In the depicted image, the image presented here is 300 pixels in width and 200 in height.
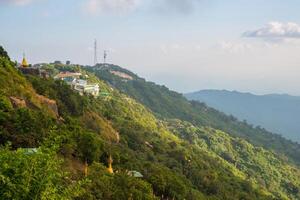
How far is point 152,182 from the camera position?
40000mm

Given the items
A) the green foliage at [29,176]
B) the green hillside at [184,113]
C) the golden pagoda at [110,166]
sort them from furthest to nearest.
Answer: the green hillside at [184,113] → the golden pagoda at [110,166] → the green foliage at [29,176]

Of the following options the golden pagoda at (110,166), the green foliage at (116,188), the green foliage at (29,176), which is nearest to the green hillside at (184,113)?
the golden pagoda at (110,166)

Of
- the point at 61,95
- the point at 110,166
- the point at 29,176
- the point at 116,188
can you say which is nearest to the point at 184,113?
the point at 61,95

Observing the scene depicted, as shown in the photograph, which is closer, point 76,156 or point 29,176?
point 29,176

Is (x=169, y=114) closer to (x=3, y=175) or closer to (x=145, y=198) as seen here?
(x=145, y=198)

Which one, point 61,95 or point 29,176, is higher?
point 29,176

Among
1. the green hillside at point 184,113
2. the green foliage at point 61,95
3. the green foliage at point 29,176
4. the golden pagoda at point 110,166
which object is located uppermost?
the green foliage at point 29,176

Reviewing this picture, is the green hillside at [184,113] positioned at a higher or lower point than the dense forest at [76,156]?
lower

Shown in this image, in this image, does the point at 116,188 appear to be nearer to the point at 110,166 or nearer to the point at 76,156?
the point at 110,166

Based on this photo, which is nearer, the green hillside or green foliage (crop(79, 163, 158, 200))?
green foliage (crop(79, 163, 158, 200))

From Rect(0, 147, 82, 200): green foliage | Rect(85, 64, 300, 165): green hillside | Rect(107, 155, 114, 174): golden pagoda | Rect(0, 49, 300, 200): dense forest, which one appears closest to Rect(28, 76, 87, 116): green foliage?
Rect(0, 49, 300, 200): dense forest

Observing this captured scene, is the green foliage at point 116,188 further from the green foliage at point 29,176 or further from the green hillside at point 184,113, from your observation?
the green hillside at point 184,113

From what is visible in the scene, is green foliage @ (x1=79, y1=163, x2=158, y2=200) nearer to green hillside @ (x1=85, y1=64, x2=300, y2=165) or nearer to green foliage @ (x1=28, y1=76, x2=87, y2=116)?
green foliage @ (x1=28, y1=76, x2=87, y2=116)

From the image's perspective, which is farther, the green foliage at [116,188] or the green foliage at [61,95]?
the green foliage at [61,95]
